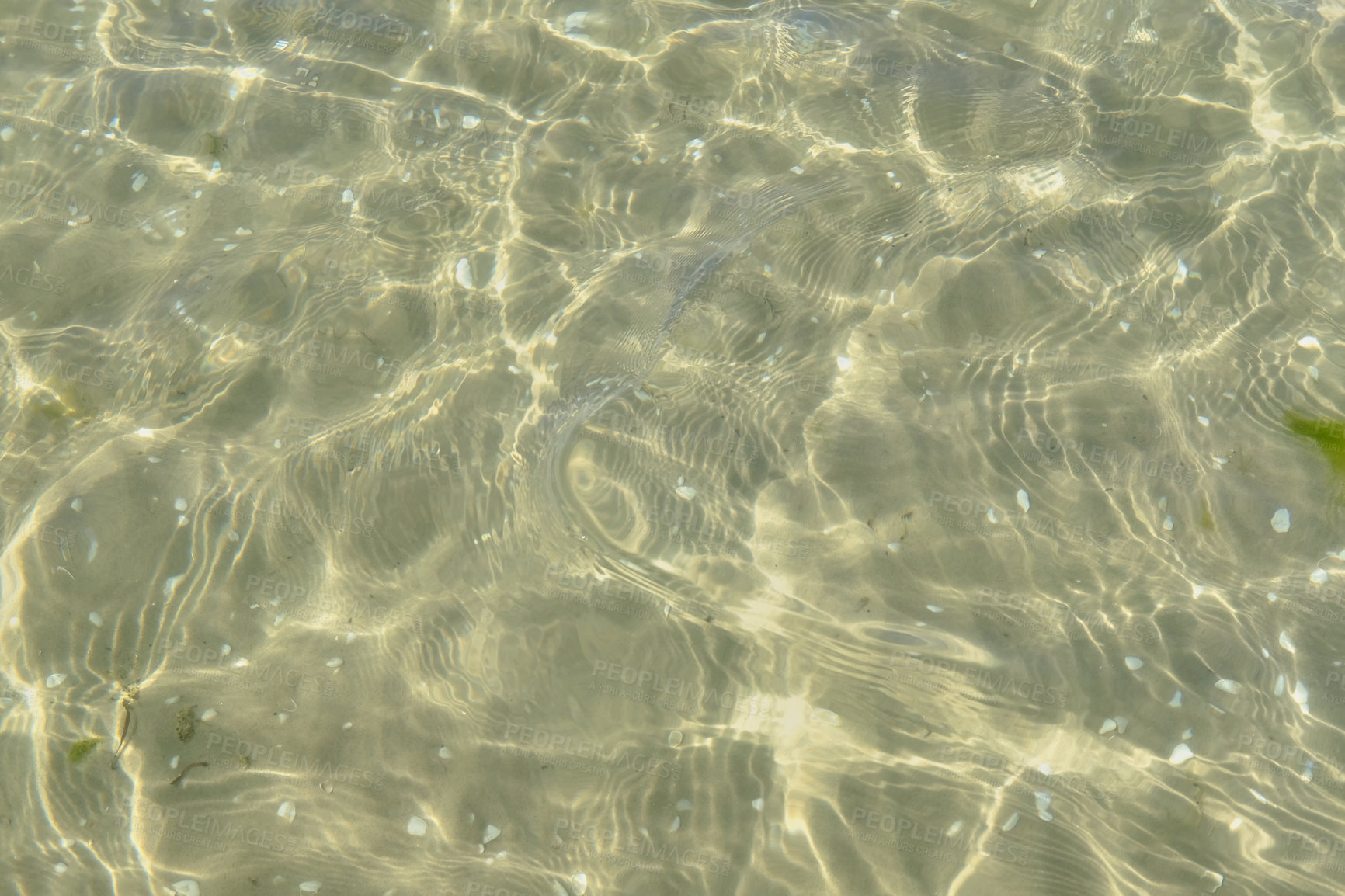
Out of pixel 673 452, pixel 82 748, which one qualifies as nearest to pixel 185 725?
pixel 82 748

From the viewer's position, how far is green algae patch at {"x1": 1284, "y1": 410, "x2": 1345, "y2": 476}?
13.6 ft

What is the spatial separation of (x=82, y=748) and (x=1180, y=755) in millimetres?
4652

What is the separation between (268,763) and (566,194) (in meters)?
3.34

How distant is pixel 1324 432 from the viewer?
422 centimetres

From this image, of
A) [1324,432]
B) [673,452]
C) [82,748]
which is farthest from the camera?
[1324,432]

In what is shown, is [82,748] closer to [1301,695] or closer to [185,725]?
[185,725]

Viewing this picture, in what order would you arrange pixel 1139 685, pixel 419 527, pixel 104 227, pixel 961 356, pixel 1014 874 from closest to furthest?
pixel 1014 874 → pixel 1139 685 → pixel 419 527 → pixel 961 356 → pixel 104 227

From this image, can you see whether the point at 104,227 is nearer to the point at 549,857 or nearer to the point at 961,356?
the point at 549,857

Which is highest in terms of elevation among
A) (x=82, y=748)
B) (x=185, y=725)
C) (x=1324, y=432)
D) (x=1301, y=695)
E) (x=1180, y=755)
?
(x=1324, y=432)

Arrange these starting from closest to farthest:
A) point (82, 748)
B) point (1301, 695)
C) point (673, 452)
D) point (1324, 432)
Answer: point (82, 748)
point (1301, 695)
point (673, 452)
point (1324, 432)

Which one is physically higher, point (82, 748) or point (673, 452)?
point (673, 452)

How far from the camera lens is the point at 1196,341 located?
4.45 meters

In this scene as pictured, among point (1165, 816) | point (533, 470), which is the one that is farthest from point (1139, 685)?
point (533, 470)

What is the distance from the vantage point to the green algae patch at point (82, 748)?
3465 mm
